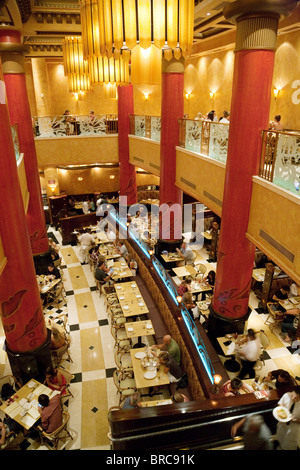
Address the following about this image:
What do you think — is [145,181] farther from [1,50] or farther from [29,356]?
[29,356]

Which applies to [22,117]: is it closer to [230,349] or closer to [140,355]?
[140,355]

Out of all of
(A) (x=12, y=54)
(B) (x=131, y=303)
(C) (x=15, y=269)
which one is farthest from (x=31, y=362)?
(A) (x=12, y=54)

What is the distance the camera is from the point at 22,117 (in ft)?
32.8

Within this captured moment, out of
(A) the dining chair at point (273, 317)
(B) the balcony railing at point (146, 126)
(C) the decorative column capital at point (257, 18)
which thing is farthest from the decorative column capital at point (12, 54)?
(A) the dining chair at point (273, 317)

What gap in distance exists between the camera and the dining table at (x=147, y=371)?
20.4ft

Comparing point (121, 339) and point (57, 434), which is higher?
point (121, 339)

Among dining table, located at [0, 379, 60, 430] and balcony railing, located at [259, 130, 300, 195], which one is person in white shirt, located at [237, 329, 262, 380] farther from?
dining table, located at [0, 379, 60, 430]

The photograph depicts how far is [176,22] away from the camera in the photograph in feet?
7.22

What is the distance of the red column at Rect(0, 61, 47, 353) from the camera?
5605mm

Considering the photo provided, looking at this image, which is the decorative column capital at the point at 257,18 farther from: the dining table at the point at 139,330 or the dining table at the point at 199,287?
the dining table at the point at 139,330

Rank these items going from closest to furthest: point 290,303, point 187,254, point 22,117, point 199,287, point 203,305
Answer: point 203,305
point 290,303
point 199,287
point 22,117
point 187,254

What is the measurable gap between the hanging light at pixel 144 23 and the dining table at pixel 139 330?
20.5 feet

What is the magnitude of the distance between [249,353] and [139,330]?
245 cm
